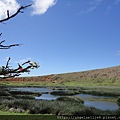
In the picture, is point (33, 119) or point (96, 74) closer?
point (33, 119)

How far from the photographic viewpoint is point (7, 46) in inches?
117

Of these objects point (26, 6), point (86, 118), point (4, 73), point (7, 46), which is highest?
point (26, 6)

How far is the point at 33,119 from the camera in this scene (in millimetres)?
21297

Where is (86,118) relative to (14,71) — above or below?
below

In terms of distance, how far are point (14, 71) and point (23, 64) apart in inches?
7.3

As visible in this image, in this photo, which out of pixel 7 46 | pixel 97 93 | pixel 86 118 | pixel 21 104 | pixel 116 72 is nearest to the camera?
pixel 7 46

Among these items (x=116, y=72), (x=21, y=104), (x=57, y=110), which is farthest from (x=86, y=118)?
(x=116, y=72)

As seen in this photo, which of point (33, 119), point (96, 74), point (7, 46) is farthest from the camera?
point (96, 74)

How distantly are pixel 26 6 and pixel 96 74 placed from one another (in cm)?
19906

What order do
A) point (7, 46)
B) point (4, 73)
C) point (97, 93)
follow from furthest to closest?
point (97, 93) → point (7, 46) → point (4, 73)

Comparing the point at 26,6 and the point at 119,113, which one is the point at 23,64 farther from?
the point at 119,113

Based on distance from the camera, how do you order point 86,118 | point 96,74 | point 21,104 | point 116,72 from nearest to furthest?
1. point 86,118
2. point 21,104
3. point 116,72
4. point 96,74

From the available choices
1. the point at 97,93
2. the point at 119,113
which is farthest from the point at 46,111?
the point at 97,93

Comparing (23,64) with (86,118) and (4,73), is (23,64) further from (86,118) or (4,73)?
(86,118)
